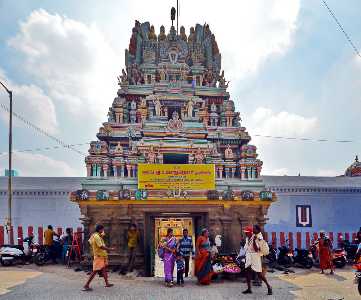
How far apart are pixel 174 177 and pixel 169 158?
1.30 meters

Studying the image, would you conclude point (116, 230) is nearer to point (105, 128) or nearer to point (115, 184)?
point (115, 184)

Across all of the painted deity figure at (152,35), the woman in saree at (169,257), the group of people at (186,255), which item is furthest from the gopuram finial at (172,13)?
the woman in saree at (169,257)

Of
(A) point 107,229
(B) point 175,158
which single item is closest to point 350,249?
(B) point 175,158

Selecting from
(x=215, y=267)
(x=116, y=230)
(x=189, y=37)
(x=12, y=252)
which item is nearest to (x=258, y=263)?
(x=215, y=267)

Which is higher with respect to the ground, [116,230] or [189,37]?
[189,37]

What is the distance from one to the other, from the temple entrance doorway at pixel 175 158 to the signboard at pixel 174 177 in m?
0.78

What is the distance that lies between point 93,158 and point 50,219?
9096 mm

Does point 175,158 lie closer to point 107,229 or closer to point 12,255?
point 107,229

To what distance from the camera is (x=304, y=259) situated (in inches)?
570

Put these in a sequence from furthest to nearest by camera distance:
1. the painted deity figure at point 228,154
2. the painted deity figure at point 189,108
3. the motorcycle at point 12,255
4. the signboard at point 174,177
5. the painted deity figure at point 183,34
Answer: the painted deity figure at point 183,34, the painted deity figure at point 189,108, the painted deity figure at point 228,154, the signboard at point 174,177, the motorcycle at point 12,255

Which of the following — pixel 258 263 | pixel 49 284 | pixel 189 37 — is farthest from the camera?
pixel 189 37

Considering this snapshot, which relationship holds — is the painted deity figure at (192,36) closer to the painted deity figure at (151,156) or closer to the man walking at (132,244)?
the painted deity figure at (151,156)

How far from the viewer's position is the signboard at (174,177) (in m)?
14.4

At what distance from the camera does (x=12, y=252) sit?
14047 millimetres
